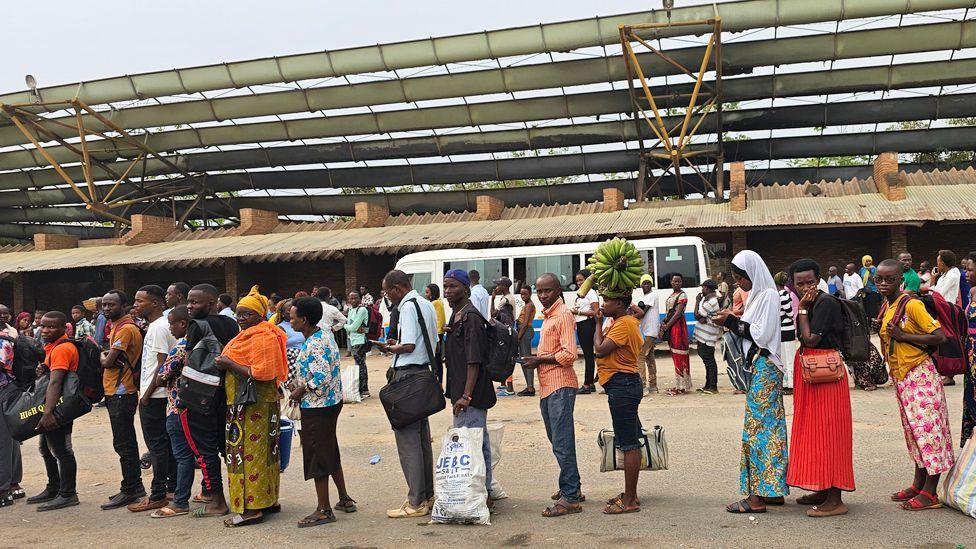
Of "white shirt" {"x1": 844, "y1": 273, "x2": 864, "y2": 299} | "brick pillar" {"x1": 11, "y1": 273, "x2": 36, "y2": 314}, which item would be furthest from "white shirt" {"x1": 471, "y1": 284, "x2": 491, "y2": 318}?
"brick pillar" {"x1": 11, "y1": 273, "x2": 36, "y2": 314}

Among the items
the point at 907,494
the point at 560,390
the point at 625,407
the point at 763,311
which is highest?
the point at 763,311

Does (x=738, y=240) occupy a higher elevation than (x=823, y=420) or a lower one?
higher

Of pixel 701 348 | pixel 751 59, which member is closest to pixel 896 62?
pixel 751 59

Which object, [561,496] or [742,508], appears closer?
[742,508]

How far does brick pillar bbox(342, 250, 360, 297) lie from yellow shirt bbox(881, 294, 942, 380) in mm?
18383

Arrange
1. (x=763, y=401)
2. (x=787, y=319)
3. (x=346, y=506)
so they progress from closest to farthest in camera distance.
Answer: (x=763, y=401) < (x=787, y=319) < (x=346, y=506)

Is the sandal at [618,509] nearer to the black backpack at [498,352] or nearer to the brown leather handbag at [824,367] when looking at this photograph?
the black backpack at [498,352]

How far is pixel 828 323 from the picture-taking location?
5.14 metres

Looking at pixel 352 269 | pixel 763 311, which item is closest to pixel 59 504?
pixel 763 311

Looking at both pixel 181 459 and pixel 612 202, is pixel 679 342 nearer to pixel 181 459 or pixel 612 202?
pixel 181 459

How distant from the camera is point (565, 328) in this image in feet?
18.5

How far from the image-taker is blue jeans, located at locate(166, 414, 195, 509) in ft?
19.7

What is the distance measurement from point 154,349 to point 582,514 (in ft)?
11.1

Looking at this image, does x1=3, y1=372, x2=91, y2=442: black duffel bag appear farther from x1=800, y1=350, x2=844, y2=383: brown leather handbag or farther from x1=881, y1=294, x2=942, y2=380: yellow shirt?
x1=881, y1=294, x2=942, y2=380: yellow shirt
